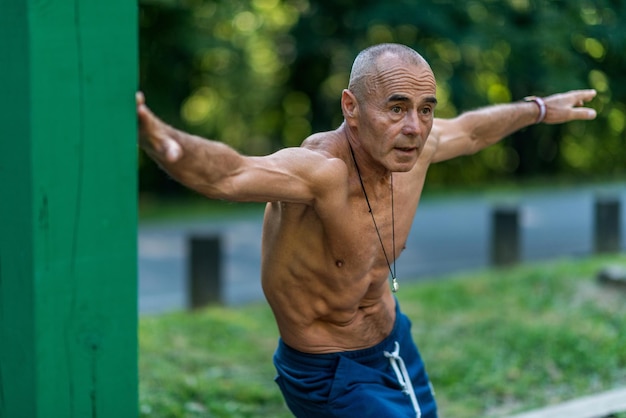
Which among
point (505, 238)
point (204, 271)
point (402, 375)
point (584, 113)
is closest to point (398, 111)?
point (402, 375)

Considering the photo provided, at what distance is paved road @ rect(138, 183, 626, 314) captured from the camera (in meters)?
10.3

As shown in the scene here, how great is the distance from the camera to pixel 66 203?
7.41 feet

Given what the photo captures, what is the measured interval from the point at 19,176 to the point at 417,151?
1311 millimetres

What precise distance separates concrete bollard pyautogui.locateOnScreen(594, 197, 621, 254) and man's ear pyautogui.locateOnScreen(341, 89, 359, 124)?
7.37 m

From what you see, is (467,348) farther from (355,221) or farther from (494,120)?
(355,221)

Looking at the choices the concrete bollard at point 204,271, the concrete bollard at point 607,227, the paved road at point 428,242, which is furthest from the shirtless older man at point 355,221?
the concrete bollard at point 607,227

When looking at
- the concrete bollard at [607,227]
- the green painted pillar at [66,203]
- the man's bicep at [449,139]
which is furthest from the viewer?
the concrete bollard at [607,227]

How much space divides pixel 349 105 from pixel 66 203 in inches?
46.3

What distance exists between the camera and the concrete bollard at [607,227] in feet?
32.7

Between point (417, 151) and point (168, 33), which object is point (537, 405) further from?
point (168, 33)

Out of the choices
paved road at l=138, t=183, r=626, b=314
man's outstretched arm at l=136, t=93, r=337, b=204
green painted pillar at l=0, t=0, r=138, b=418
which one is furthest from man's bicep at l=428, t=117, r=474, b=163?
paved road at l=138, t=183, r=626, b=314

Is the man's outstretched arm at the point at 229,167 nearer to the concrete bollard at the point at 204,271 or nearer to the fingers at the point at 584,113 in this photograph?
the fingers at the point at 584,113

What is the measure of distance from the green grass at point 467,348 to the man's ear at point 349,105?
257 cm

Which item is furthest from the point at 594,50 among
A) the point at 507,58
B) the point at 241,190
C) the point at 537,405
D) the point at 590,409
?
the point at 241,190
